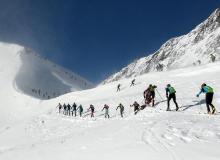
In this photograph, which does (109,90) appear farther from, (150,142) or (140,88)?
(150,142)

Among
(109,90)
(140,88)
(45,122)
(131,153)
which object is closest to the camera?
(131,153)

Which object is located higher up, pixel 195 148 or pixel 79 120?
pixel 79 120

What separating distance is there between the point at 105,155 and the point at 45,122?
3294 cm

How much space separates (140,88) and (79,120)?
82.2ft

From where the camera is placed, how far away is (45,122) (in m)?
44.3

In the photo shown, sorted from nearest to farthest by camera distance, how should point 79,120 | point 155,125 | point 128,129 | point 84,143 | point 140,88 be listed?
point 84,143 → point 128,129 → point 155,125 → point 79,120 → point 140,88

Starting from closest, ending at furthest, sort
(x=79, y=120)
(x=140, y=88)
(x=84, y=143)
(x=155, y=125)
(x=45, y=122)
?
(x=84, y=143)
(x=155, y=125)
(x=79, y=120)
(x=45, y=122)
(x=140, y=88)

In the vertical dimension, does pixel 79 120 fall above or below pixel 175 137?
above

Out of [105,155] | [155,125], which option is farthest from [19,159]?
[155,125]

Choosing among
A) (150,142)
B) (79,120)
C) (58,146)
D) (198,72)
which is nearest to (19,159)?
(58,146)

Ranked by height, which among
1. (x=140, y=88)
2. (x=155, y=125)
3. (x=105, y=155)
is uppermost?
(x=140, y=88)

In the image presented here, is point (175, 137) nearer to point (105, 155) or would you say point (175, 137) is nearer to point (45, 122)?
point (105, 155)

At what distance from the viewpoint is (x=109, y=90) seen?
246 ft

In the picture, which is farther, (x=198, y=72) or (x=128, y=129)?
(x=198, y=72)
